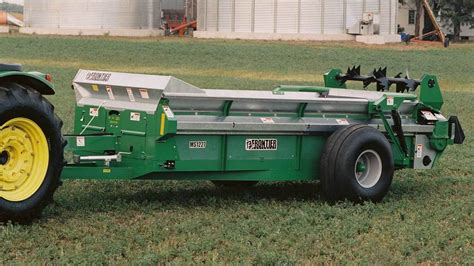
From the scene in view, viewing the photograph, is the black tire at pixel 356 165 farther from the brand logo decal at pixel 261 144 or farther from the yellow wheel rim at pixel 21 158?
the yellow wheel rim at pixel 21 158

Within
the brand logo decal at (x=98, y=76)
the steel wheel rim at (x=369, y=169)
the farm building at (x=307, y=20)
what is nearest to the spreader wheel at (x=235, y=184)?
the steel wheel rim at (x=369, y=169)

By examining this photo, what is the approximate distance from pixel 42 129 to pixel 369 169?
12.5 ft

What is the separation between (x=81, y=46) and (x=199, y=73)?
449 inches

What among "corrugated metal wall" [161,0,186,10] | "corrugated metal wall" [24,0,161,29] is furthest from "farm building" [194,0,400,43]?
"corrugated metal wall" [161,0,186,10]

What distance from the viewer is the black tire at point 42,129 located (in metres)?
8.03

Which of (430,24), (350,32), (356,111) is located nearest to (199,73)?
(350,32)

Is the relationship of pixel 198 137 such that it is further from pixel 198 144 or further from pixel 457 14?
pixel 457 14

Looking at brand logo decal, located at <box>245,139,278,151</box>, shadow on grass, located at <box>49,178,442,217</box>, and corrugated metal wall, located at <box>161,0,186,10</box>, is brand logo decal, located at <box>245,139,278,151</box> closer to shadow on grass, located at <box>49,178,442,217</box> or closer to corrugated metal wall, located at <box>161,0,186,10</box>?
shadow on grass, located at <box>49,178,442,217</box>

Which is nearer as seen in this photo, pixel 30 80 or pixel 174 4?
pixel 30 80

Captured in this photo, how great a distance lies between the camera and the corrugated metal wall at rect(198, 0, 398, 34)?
204 ft

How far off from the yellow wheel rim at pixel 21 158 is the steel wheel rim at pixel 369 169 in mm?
3561

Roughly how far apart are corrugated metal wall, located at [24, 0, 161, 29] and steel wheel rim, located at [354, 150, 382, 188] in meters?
57.0

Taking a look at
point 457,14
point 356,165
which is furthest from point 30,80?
point 457,14

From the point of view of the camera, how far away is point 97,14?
216ft
